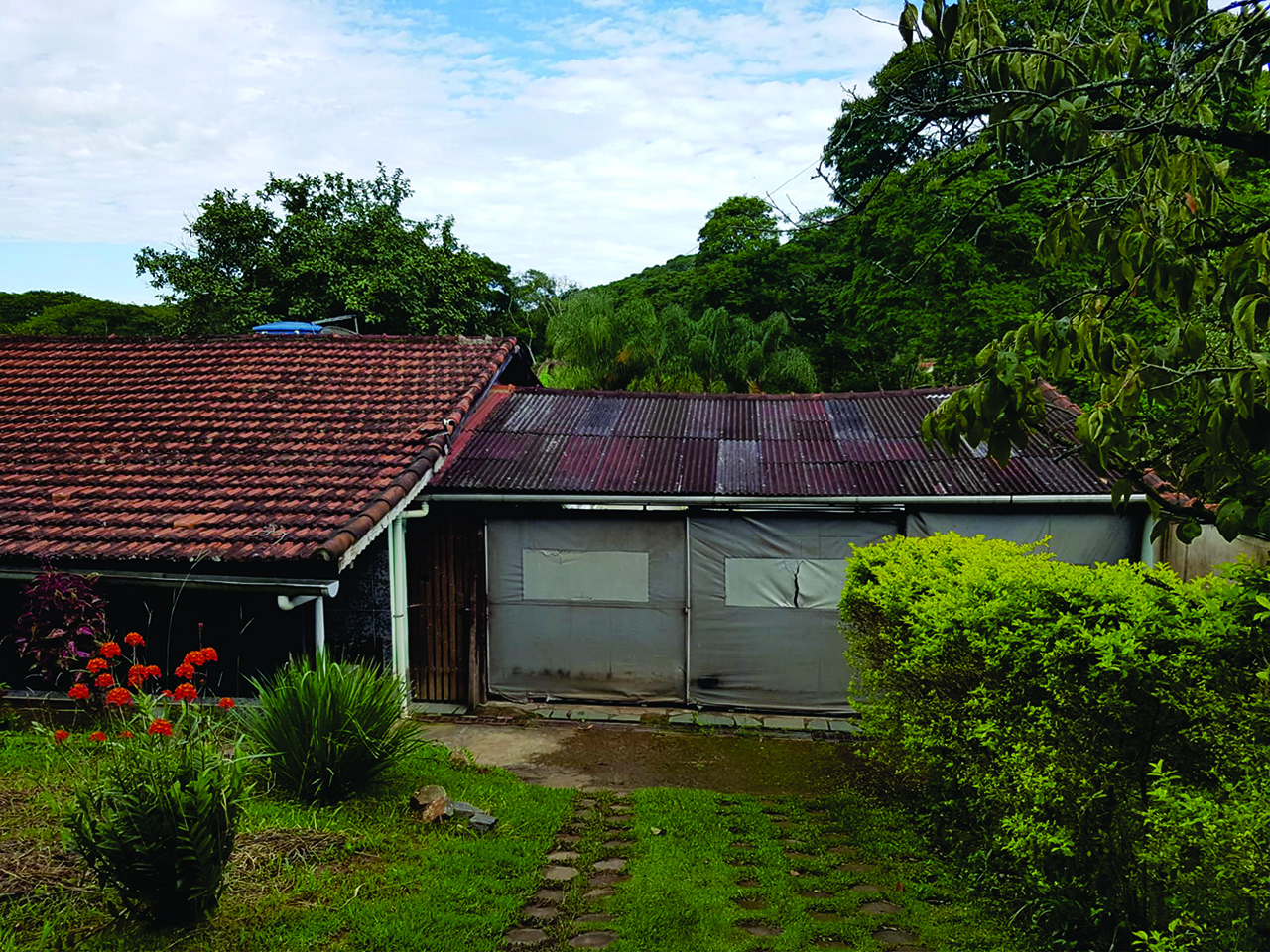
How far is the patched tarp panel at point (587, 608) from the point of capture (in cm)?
1023

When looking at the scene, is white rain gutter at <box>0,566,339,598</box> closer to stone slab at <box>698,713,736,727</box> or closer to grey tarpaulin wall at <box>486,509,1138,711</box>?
grey tarpaulin wall at <box>486,509,1138,711</box>

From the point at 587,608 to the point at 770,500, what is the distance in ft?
8.45

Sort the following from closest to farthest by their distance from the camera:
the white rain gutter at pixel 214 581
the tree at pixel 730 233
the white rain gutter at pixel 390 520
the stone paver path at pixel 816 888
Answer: the stone paver path at pixel 816 888 < the white rain gutter at pixel 214 581 < the white rain gutter at pixel 390 520 < the tree at pixel 730 233

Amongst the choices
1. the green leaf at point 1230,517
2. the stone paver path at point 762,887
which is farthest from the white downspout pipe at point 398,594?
the green leaf at point 1230,517

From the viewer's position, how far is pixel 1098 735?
14.3 ft

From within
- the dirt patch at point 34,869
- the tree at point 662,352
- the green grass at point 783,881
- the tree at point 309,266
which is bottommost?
the green grass at point 783,881

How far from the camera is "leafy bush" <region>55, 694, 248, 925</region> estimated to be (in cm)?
391

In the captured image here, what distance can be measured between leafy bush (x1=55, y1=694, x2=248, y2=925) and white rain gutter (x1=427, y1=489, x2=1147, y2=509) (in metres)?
5.83

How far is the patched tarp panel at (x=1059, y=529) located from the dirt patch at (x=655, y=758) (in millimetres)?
2776

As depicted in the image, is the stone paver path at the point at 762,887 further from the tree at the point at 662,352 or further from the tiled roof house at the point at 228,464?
the tree at the point at 662,352

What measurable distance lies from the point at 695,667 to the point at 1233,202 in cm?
760

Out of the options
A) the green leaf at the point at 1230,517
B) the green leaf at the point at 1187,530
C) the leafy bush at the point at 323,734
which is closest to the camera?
the green leaf at the point at 1230,517

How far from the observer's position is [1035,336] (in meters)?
2.87

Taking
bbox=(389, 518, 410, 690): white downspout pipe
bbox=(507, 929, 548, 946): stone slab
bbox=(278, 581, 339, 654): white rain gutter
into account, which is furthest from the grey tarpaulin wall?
bbox=(507, 929, 548, 946): stone slab
